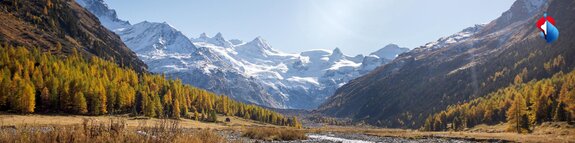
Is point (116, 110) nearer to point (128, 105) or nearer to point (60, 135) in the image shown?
point (128, 105)

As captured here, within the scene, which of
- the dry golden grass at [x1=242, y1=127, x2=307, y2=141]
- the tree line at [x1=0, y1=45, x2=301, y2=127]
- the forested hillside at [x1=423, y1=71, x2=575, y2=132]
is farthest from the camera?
the forested hillside at [x1=423, y1=71, x2=575, y2=132]

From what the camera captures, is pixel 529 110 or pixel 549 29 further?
pixel 529 110

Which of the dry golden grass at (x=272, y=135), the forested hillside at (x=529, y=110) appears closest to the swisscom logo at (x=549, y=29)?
the dry golden grass at (x=272, y=135)

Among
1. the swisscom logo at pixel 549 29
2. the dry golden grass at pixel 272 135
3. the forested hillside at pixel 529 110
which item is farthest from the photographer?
the forested hillside at pixel 529 110

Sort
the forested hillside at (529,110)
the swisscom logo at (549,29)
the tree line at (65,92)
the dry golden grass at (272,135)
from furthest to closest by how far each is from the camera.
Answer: the forested hillside at (529,110), the tree line at (65,92), the dry golden grass at (272,135), the swisscom logo at (549,29)

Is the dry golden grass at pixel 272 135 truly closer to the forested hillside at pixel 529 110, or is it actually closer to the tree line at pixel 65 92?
the tree line at pixel 65 92

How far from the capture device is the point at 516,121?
10419 centimetres

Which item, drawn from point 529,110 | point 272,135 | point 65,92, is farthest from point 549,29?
point 529,110

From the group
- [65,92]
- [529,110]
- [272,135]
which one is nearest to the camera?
[272,135]

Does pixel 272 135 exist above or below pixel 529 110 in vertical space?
below

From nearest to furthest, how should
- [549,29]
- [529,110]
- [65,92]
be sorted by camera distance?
1. [549,29]
2. [65,92]
3. [529,110]

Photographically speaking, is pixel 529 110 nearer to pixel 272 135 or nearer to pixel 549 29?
pixel 272 135

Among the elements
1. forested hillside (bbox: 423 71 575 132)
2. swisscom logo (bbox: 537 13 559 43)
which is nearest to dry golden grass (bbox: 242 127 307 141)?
swisscom logo (bbox: 537 13 559 43)

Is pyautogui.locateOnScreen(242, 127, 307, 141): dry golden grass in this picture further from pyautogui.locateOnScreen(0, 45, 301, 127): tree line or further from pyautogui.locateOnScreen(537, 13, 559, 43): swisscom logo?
pyautogui.locateOnScreen(537, 13, 559, 43): swisscom logo
